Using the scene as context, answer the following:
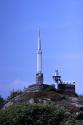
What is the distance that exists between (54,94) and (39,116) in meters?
4.23

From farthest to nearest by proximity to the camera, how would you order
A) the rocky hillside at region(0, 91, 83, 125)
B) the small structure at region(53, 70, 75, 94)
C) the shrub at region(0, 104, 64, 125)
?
the small structure at region(53, 70, 75, 94) < the rocky hillside at region(0, 91, 83, 125) < the shrub at region(0, 104, 64, 125)

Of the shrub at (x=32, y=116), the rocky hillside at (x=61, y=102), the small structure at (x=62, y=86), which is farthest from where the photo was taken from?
the small structure at (x=62, y=86)

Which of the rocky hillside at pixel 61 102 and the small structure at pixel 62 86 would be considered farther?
the small structure at pixel 62 86

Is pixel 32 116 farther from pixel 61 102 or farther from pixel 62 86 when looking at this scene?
pixel 62 86

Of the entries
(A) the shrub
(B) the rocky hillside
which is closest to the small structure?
(B) the rocky hillside

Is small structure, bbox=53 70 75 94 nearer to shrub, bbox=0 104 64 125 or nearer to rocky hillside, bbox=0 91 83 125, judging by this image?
rocky hillside, bbox=0 91 83 125

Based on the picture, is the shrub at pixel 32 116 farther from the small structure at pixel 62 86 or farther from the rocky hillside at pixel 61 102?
the small structure at pixel 62 86

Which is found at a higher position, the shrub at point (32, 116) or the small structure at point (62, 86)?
the small structure at point (62, 86)

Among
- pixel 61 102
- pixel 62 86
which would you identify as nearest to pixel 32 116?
pixel 61 102

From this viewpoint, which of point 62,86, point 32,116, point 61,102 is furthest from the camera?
point 62,86

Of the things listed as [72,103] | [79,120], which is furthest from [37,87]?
[79,120]

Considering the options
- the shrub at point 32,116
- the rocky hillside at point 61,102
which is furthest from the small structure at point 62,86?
the shrub at point 32,116

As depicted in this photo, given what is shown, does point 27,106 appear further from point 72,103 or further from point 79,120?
point 72,103

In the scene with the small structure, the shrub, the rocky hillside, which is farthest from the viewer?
the small structure
